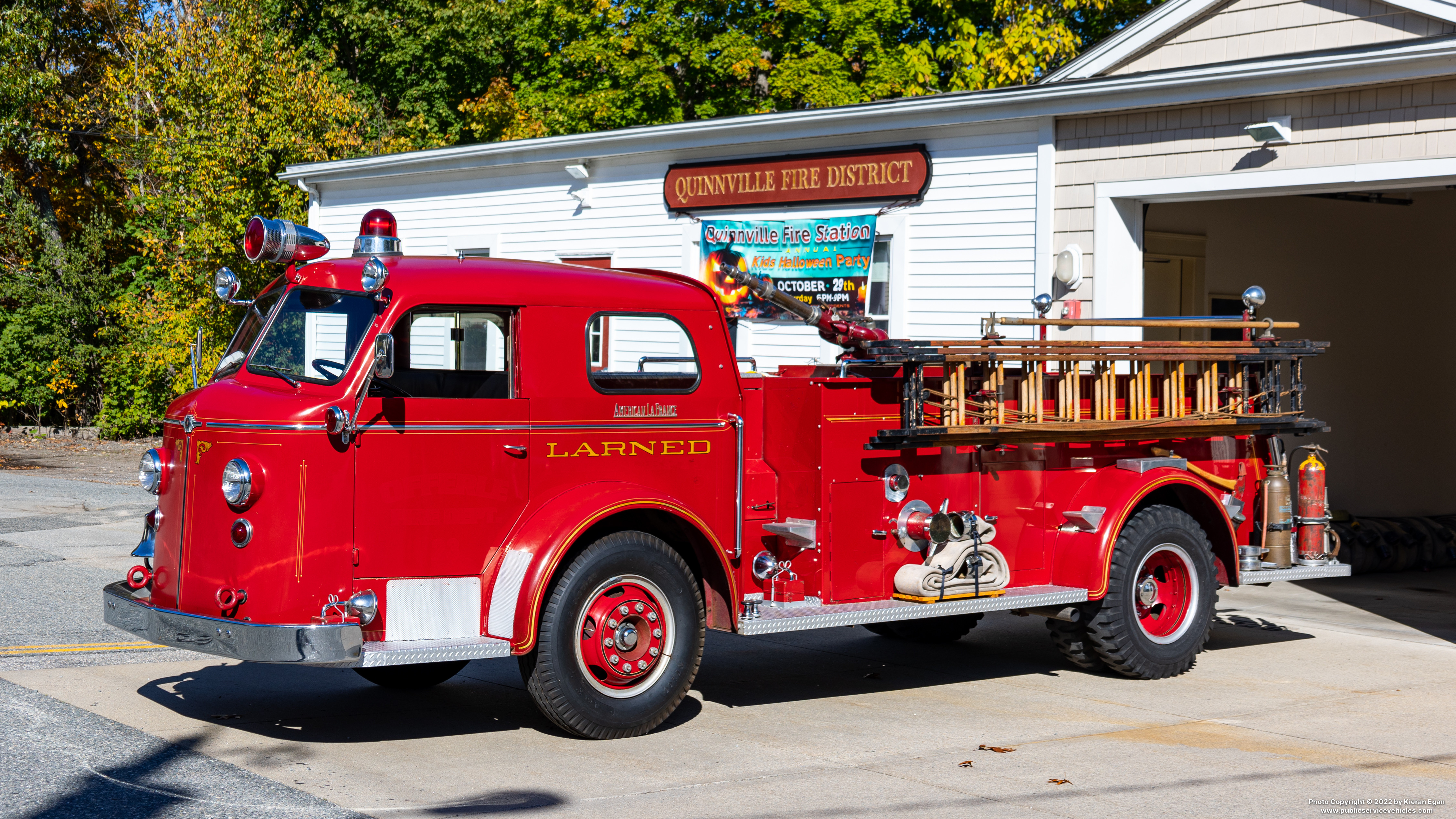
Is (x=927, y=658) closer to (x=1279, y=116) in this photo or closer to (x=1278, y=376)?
(x=1278, y=376)

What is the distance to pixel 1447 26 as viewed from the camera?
12.4 m

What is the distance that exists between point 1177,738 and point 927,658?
2.37 meters

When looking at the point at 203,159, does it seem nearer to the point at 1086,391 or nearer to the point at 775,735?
the point at 1086,391

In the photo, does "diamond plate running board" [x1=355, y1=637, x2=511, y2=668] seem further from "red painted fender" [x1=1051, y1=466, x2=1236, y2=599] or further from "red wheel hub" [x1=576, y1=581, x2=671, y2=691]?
"red painted fender" [x1=1051, y1=466, x2=1236, y2=599]

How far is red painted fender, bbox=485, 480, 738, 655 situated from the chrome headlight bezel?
5.44 feet

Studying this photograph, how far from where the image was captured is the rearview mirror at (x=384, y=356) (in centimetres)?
586

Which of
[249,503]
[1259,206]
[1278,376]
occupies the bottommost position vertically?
[249,503]

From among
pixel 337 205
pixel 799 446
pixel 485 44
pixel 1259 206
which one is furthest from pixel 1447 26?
pixel 485 44

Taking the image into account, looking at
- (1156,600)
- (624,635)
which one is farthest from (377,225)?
(1156,600)

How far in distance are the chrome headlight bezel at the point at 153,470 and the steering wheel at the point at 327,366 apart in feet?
2.91

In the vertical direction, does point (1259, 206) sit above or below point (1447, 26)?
below

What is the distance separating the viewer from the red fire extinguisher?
8805 millimetres

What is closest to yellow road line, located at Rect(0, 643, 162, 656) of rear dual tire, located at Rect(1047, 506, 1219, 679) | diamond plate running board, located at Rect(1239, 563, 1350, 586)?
rear dual tire, located at Rect(1047, 506, 1219, 679)

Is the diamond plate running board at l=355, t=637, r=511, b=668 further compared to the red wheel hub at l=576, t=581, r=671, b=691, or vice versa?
the red wheel hub at l=576, t=581, r=671, b=691
